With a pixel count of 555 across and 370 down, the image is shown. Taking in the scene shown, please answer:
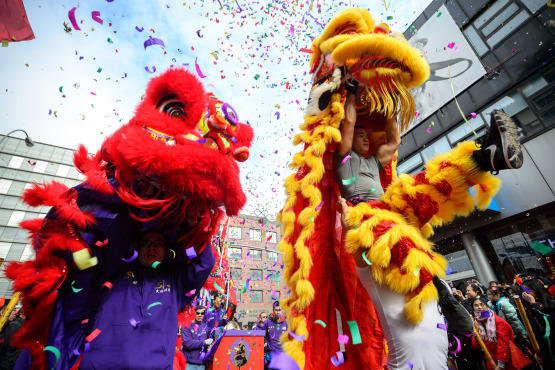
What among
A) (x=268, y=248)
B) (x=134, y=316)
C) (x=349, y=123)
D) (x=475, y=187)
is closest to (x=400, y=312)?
(x=475, y=187)

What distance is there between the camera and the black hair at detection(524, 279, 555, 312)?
12.3 ft

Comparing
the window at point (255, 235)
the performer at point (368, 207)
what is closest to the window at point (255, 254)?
the window at point (255, 235)

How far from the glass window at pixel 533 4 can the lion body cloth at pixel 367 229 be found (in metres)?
9.55

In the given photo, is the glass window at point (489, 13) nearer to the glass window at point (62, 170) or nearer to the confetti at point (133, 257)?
the confetti at point (133, 257)

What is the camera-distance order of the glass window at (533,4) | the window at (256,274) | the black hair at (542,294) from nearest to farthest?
the black hair at (542,294) → the glass window at (533,4) → the window at (256,274)

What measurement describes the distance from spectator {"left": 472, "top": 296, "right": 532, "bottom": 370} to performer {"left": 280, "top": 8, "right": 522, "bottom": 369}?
3.66 m

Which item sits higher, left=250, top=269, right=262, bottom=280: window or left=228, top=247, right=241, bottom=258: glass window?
left=228, top=247, right=241, bottom=258: glass window

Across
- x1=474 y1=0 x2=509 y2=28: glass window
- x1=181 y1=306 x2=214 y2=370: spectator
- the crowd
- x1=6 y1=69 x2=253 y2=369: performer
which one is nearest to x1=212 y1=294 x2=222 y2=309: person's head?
x1=181 y1=306 x2=214 y2=370: spectator

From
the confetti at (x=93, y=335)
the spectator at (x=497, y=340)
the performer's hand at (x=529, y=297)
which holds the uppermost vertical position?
the performer's hand at (x=529, y=297)

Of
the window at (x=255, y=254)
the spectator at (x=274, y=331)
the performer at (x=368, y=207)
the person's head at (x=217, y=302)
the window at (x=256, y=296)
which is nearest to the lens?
the performer at (x=368, y=207)

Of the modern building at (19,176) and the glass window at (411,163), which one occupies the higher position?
the modern building at (19,176)

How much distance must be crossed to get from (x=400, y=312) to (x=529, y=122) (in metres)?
10.1

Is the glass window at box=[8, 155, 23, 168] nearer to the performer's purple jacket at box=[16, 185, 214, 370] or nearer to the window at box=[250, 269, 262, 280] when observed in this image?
the window at box=[250, 269, 262, 280]

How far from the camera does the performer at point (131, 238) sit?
1339 millimetres
